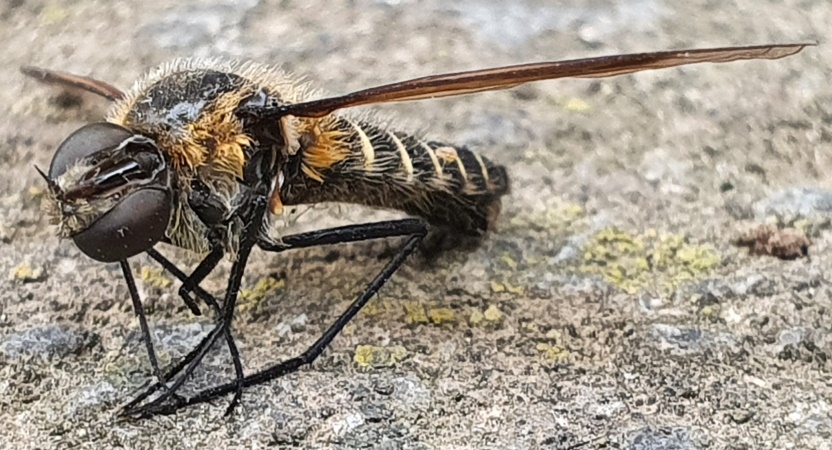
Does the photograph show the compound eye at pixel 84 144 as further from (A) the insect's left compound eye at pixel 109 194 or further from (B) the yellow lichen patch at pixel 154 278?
(B) the yellow lichen patch at pixel 154 278

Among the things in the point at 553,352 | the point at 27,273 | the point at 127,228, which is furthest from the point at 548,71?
the point at 27,273

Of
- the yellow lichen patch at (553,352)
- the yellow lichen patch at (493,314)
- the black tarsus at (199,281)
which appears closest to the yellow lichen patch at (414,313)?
the yellow lichen patch at (493,314)

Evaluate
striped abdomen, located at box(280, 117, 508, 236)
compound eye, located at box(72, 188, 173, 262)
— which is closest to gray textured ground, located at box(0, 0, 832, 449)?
striped abdomen, located at box(280, 117, 508, 236)

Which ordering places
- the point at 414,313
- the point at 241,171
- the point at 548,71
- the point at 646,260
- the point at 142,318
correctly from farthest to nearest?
the point at 646,260
the point at 414,313
the point at 241,171
the point at 142,318
the point at 548,71

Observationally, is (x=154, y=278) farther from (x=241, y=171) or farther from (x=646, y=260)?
(x=646, y=260)

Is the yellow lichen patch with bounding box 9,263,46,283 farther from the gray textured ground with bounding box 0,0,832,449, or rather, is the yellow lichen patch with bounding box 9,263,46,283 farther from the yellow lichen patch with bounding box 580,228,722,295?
the yellow lichen patch with bounding box 580,228,722,295

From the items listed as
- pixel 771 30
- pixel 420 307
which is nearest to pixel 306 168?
pixel 420 307

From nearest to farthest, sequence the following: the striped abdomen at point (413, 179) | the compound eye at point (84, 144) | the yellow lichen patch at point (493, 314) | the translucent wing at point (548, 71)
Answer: the translucent wing at point (548, 71)
the compound eye at point (84, 144)
the yellow lichen patch at point (493, 314)
the striped abdomen at point (413, 179)
